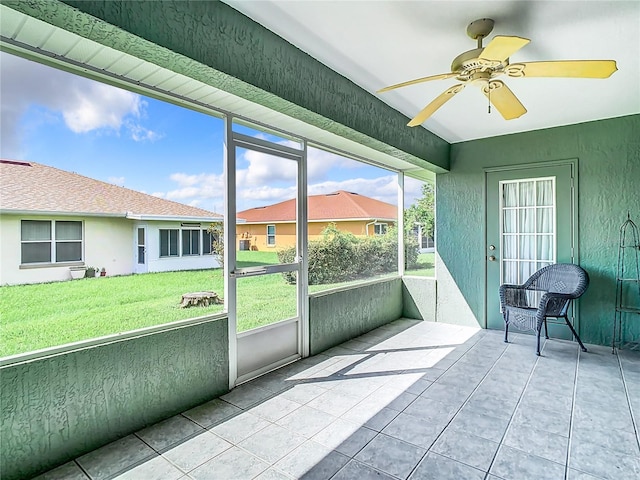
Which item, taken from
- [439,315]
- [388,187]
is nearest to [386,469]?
[439,315]

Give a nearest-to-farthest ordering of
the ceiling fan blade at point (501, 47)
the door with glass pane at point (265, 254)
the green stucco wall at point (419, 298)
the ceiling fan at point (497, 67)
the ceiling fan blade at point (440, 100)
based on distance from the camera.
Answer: the ceiling fan blade at point (501, 47)
the ceiling fan at point (497, 67)
the ceiling fan blade at point (440, 100)
the door with glass pane at point (265, 254)
the green stucco wall at point (419, 298)

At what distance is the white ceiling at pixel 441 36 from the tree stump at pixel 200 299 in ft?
6.45

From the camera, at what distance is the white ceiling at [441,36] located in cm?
201

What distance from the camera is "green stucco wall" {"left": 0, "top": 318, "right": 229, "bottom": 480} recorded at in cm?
186

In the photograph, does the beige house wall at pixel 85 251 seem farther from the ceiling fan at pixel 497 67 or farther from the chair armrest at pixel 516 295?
the chair armrest at pixel 516 295

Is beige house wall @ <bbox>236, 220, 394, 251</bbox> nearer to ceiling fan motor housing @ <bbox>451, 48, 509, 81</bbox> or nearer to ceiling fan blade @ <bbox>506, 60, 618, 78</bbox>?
ceiling fan motor housing @ <bbox>451, 48, 509, 81</bbox>

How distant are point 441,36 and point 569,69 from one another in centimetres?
77

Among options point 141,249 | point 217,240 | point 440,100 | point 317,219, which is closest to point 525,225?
point 317,219

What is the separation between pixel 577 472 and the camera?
1896 mm

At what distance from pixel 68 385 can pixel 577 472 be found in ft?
9.36

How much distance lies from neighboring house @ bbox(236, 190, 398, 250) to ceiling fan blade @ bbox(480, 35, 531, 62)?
83.0 inches

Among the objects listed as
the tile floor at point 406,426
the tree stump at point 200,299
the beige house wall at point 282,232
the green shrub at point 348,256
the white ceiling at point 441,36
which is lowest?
the tile floor at point 406,426

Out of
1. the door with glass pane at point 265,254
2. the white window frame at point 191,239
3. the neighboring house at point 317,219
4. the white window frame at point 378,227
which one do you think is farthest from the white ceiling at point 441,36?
the white window frame at point 378,227

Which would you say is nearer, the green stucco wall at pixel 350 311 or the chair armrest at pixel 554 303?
the chair armrest at pixel 554 303
